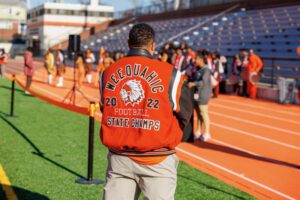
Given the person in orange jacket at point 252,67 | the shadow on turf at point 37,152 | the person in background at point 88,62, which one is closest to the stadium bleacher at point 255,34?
the person in orange jacket at point 252,67

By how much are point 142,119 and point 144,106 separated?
88 millimetres

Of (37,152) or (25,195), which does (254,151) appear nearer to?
(37,152)

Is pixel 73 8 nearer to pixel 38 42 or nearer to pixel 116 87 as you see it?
pixel 38 42

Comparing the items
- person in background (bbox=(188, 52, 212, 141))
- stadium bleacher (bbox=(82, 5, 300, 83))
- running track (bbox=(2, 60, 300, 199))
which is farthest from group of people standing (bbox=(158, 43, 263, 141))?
person in background (bbox=(188, 52, 212, 141))

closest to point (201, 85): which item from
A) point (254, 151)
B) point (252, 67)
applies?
point (254, 151)

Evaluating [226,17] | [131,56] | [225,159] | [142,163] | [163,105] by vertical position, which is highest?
[226,17]

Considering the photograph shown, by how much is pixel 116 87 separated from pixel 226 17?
32.2 meters

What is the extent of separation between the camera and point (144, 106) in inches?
123

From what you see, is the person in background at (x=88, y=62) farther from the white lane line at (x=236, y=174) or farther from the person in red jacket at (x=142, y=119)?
the person in red jacket at (x=142, y=119)

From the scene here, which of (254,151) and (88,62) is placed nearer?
(254,151)

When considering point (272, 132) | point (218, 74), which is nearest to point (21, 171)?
point (272, 132)

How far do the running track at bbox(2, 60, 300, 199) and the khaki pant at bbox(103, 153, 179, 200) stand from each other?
3.47 m

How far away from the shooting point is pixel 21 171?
6918 mm

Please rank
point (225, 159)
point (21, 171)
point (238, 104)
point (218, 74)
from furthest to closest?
point (218, 74) → point (238, 104) → point (225, 159) → point (21, 171)
